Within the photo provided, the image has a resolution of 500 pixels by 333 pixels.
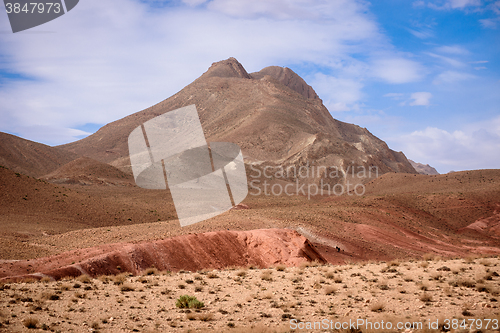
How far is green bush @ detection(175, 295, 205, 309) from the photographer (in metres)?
9.91

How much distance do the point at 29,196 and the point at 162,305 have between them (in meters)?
32.8

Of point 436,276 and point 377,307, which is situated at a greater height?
point 377,307

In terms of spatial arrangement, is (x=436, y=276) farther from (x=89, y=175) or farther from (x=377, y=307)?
(x=89, y=175)

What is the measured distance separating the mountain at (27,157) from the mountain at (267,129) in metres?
16.0

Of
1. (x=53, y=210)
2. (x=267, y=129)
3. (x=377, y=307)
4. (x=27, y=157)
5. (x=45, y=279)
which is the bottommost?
(x=377, y=307)

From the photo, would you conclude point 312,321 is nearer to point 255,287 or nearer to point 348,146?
point 255,287

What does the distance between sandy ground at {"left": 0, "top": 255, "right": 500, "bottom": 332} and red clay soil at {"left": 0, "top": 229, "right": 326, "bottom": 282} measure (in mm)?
3985

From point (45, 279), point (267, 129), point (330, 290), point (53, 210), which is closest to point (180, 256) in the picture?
point (45, 279)

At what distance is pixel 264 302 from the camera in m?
10.3

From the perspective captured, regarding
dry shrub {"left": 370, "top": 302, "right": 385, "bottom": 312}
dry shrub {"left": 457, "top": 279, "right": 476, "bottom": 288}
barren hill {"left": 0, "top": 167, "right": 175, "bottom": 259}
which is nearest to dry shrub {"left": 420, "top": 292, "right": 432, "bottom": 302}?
dry shrub {"left": 370, "top": 302, "right": 385, "bottom": 312}

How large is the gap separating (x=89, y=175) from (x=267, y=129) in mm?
49894

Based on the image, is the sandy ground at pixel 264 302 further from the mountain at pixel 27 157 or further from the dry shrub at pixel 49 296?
the mountain at pixel 27 157

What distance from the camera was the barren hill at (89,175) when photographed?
56.6 m

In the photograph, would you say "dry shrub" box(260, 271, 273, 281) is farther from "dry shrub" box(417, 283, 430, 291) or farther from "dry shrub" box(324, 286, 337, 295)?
"dry shrub" box(417, 283, 430, 291)
